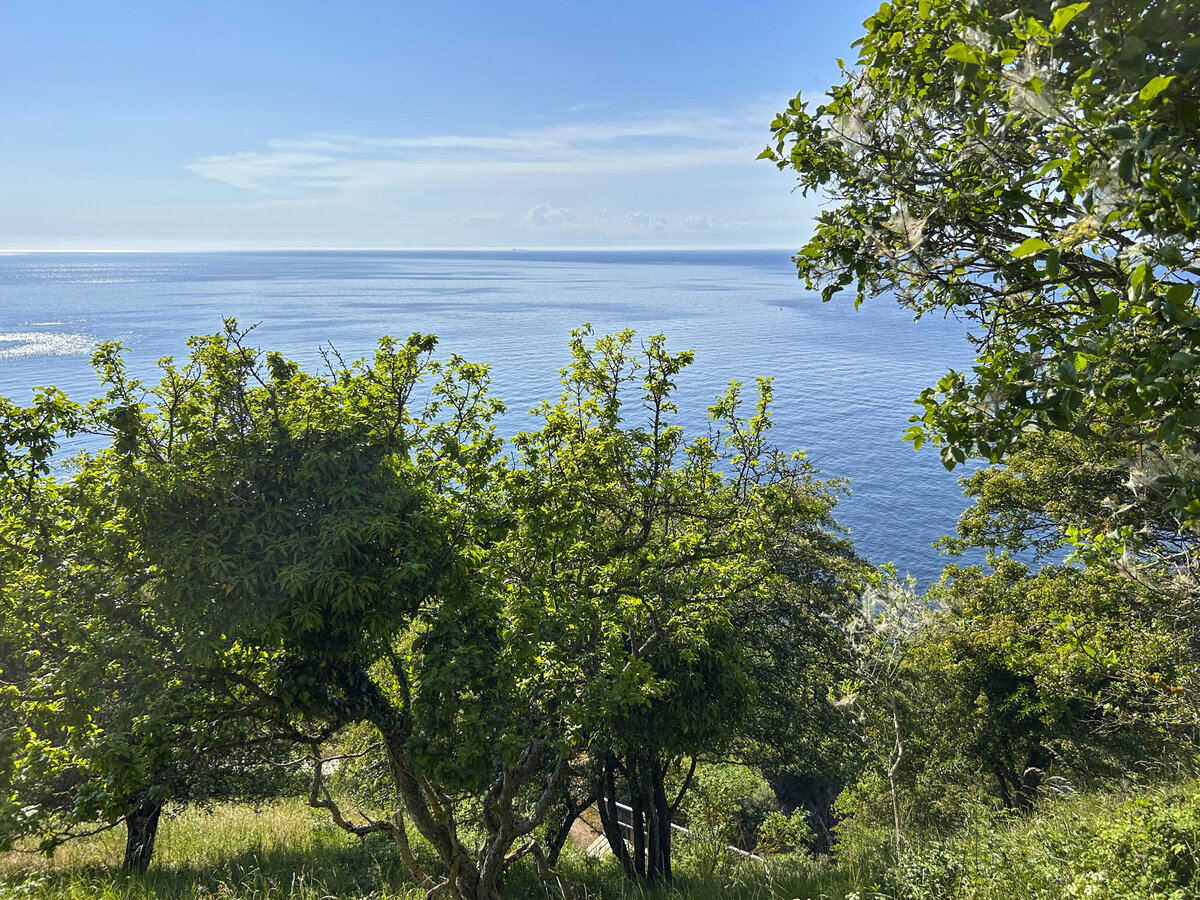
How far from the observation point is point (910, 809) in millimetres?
23766

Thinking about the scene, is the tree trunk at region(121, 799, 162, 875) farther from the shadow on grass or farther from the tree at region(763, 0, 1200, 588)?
the tree at region(763, 0, 1200, 588)

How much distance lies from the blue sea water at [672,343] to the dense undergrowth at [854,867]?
33.0 metres

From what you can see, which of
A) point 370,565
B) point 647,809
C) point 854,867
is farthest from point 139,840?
point 854,867

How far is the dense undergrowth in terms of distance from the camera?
6.20 m

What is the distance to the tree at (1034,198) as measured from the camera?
3578 millimetres

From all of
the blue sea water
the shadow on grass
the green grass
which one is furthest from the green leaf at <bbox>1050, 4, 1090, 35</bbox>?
the blue sea water

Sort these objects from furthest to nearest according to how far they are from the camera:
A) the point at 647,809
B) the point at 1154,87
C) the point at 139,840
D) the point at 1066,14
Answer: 1. the point at 647,809
2. the point at 139,840
3. the point at 1066,14
4. the point at 1154,87

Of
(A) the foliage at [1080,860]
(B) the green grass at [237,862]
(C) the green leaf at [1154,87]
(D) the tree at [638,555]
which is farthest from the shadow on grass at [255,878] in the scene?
(C) the green leaf at [1154,87]

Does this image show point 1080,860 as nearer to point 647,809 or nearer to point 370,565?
point 370,565

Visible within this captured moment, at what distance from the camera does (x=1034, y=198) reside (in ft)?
17.3

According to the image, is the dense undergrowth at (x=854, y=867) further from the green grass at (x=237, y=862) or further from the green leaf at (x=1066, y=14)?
the green leaf at (x=1066, y=14)

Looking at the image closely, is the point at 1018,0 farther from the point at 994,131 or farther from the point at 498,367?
the point at 498,367

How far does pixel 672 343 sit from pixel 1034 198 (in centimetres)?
9179

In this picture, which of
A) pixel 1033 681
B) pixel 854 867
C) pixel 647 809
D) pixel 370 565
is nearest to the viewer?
pixel 370 565
